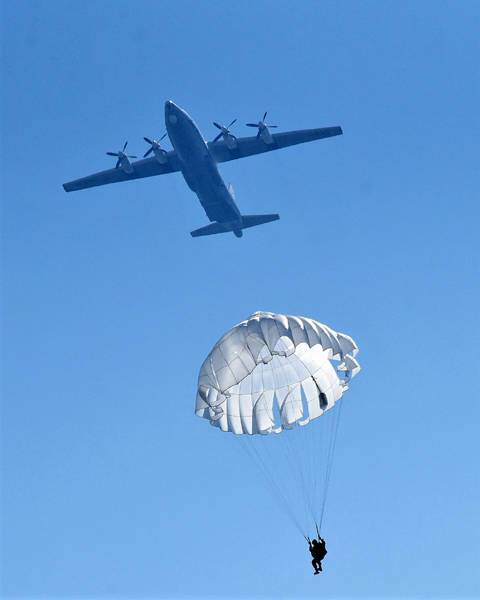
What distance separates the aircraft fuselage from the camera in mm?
68500

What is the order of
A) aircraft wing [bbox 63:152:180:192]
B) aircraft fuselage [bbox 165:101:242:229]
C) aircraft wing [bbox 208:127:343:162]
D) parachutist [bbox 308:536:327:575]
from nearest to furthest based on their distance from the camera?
parachutist [bbox 308:536:327:575] → aircraft fuselage [bbox 165:101:242:229] → aircraft wing [bbox 208:127:343:162] → aircraft wing [bbox 63:152:180:192]

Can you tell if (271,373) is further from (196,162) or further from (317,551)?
(196,162)

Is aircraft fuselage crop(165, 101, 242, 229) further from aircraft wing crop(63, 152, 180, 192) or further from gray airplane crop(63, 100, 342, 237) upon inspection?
aircraft wing crop(63, 152, 180, 192)

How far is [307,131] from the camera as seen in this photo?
260 ft

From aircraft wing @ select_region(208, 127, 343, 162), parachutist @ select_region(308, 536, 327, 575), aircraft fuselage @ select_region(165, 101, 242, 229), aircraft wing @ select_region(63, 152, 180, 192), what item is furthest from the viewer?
aircraft wing @ select_region(63, 152, 180, 192)

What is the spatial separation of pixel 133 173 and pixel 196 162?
13.9 meters

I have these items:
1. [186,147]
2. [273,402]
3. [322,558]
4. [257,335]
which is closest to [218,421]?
[273,402]

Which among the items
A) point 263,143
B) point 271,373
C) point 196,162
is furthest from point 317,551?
point 263,143

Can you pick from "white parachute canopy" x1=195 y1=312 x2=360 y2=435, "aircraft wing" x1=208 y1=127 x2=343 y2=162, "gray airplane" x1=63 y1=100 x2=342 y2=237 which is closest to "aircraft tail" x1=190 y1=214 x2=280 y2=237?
"gray airplane" x1=63 y1=100 x2=342 y2=237

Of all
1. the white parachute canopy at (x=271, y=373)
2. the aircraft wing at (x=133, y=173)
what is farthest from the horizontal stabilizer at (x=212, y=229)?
the white parachute canopy at (x=271, y=373)

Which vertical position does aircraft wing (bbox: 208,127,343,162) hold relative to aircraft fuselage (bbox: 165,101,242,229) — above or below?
above

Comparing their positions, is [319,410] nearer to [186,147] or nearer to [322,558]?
[322,558]

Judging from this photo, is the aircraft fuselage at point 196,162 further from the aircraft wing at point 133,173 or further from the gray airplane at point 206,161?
the aircraft wing at point 133,173

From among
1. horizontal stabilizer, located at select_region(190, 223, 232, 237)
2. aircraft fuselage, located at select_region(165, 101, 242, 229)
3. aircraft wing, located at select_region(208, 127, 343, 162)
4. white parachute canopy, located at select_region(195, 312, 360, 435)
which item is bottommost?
white parachute canopy, located at select_region(195, 312, 360, 435)
